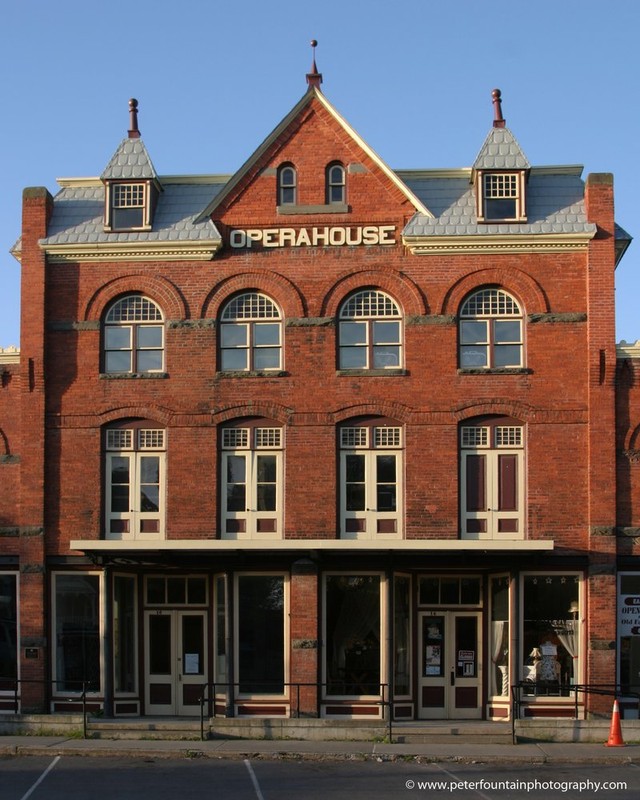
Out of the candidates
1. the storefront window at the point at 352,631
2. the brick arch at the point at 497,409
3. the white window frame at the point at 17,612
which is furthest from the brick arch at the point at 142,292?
the storefront window at the point at 352,631

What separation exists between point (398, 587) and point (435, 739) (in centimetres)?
373

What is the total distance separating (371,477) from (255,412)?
2849 millimetres

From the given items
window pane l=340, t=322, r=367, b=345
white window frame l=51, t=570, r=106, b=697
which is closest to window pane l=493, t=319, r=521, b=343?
window pane l=340, t=322, r=367, b=345

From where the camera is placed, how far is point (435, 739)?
81.5ft

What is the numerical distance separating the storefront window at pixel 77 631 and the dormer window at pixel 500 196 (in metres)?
11.7

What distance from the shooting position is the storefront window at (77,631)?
27.5 m

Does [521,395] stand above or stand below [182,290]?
below

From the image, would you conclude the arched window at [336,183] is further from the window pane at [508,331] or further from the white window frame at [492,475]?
the white window frame at [492,475]

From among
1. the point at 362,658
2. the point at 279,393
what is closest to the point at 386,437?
the point at 279,393

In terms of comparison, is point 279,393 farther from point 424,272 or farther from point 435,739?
point 435,739

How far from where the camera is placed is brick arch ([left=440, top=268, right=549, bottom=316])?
1085 inches

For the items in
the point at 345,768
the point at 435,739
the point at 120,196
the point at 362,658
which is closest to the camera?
the point at 345,768

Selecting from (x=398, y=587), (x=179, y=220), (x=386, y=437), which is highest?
(x=179, y=220)

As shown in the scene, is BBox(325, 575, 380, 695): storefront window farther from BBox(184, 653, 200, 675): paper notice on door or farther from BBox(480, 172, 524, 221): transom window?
BBox(480, 172, 524, 221): transom window
